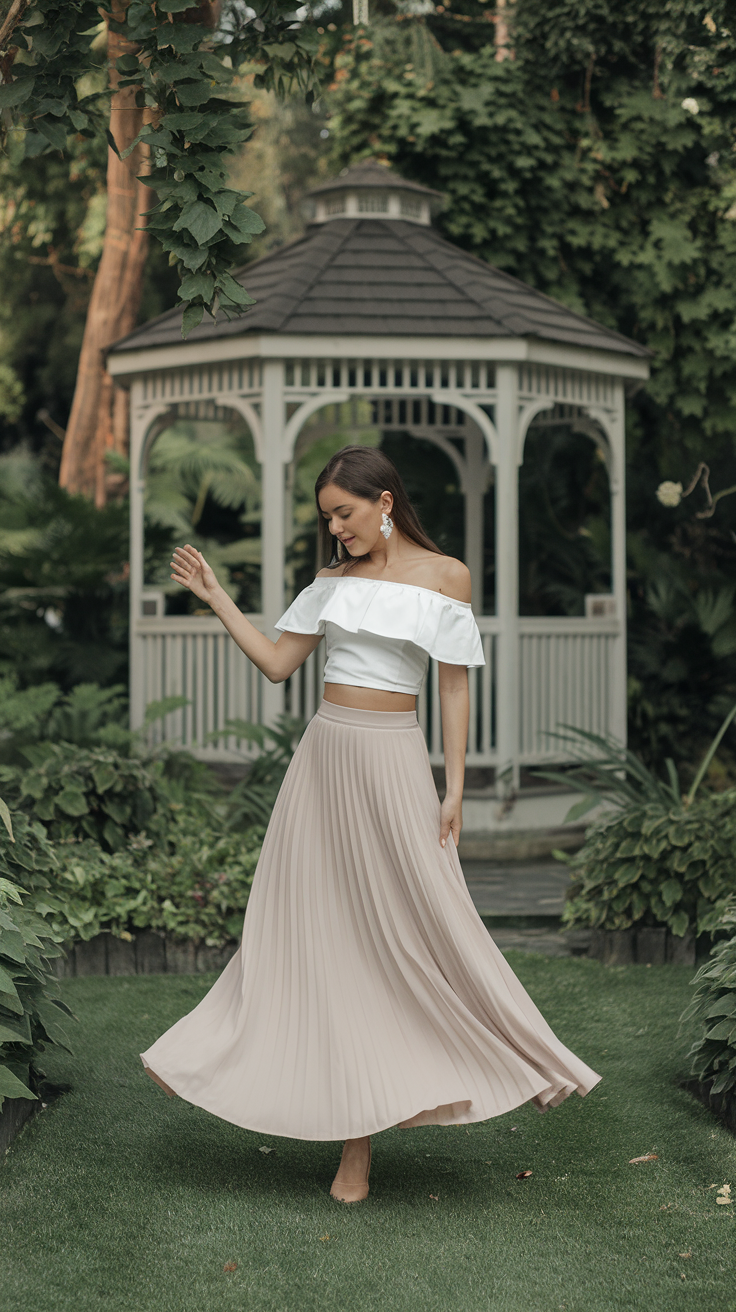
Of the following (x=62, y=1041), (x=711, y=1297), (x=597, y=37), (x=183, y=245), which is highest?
(x=597, y=37)

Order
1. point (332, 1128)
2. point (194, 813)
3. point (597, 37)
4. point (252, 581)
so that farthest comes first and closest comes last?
point (252, 581), point (597, 37), point (194, 813), point (332, 1128)

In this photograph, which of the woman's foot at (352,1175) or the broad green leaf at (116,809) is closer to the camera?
the woman's foot at (352,1175)

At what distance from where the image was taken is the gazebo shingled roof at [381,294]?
25.3 ft

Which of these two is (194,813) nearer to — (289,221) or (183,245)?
(183,245)

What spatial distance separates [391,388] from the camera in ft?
26.2

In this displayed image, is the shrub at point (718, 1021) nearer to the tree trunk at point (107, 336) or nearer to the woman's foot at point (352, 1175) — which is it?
the woman's foot at point (352, 1175)

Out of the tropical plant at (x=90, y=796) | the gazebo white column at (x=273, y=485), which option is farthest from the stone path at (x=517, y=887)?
the gazebo white column at (x=273, y=485)

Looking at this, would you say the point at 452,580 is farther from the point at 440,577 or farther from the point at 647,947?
Result: the point at 647,947

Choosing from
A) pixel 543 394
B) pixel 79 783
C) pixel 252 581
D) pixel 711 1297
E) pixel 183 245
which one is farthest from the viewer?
pixel 252 581

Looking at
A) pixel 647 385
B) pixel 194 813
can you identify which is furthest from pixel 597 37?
pixel 194 813

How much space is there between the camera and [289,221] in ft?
57.4

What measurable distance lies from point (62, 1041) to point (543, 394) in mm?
5881

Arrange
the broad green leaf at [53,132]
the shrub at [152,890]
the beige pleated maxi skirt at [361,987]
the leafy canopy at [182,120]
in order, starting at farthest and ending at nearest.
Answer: the shrub at [152,890] < the broad green leaf at [53,132] < the leafy canopy at [182,120] < the beige pleated maxi skirt at [361,987]

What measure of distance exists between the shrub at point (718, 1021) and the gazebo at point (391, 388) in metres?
3.94
